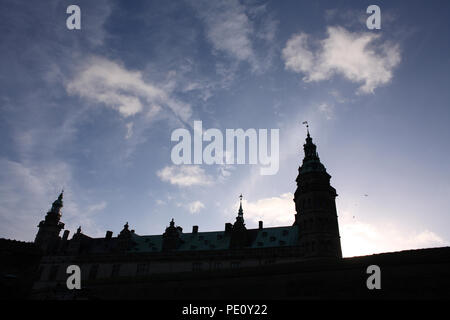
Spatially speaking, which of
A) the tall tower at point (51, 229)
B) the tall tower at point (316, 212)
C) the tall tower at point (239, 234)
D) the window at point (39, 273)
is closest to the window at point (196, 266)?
the tall tower at point (239, 234)

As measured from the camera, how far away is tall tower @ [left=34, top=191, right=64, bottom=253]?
6263 centimetres

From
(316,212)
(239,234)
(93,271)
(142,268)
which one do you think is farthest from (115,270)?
(316,212)

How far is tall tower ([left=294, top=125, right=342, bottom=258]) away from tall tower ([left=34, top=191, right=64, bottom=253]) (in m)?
49.3

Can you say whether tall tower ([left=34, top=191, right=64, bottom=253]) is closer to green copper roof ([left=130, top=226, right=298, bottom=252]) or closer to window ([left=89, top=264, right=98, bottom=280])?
window ([left=89, top=264, right=98, bottom=280])

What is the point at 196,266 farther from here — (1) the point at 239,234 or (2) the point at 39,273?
(2) the point at 39,273

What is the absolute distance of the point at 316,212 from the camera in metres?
45.0

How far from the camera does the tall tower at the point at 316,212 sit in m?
42.8

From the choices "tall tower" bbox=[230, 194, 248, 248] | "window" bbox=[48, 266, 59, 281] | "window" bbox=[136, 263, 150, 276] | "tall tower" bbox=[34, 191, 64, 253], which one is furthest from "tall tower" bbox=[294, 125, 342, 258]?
"tall tower" bbox=[34, 191, 64, 253]

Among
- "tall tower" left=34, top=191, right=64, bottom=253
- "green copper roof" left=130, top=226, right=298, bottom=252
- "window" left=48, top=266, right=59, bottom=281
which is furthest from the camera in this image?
"tall tower" left=34, top=191, right=64, bottom=253

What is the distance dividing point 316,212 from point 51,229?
56557mm

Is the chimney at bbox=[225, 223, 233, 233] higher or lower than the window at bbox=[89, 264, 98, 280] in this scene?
higher

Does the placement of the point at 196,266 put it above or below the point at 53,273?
above

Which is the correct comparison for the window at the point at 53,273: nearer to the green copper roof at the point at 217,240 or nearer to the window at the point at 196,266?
the green copper roof at the point at 217,240
